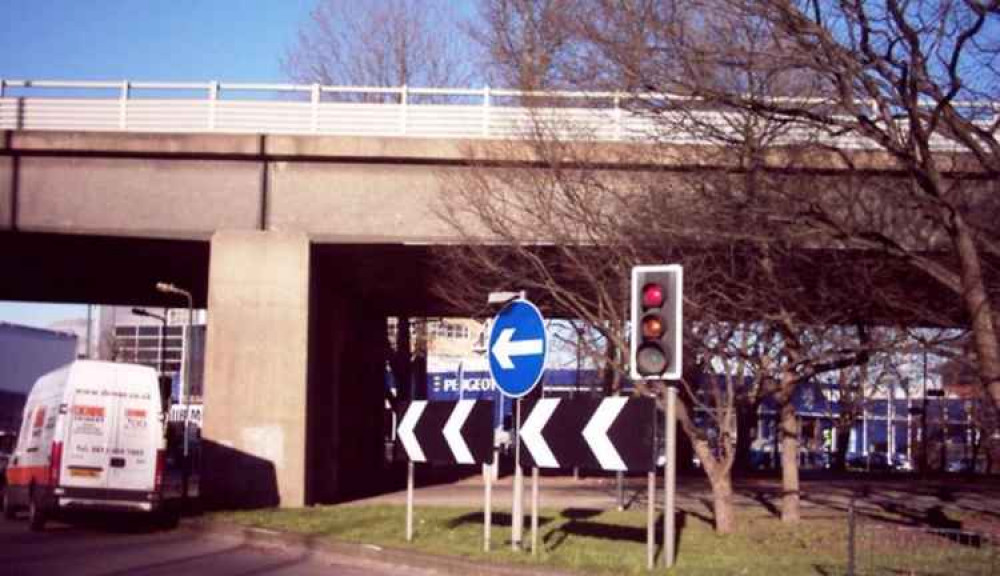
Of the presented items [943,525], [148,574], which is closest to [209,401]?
[148,574]

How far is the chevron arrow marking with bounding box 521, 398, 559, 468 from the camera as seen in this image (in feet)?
49.2

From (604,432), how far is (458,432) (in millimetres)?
2875

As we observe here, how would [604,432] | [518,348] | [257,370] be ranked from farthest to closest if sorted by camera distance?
[257,370] < [518,348] < [604,432]

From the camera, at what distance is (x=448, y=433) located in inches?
656

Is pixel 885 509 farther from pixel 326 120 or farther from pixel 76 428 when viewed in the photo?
pixel 76 428

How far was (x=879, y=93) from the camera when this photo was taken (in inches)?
579

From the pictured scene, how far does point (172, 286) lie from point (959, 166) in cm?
2336

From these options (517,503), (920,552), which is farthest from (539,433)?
(920,552)

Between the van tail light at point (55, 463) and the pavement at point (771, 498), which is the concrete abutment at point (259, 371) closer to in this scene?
the pavement at point (771, 498)

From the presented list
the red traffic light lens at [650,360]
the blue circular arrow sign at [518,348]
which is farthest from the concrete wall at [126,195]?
the red traffic light lens at [650,360]

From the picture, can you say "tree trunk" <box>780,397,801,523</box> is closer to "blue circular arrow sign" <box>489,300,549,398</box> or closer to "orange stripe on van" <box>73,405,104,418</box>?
"blue circular arrow sign" <box>489,300,549,398</box>

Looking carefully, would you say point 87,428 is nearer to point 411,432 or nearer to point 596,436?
point 411,432

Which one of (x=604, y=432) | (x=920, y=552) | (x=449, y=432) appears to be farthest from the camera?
(x=449, y=432)

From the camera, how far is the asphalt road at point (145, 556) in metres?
15.1
